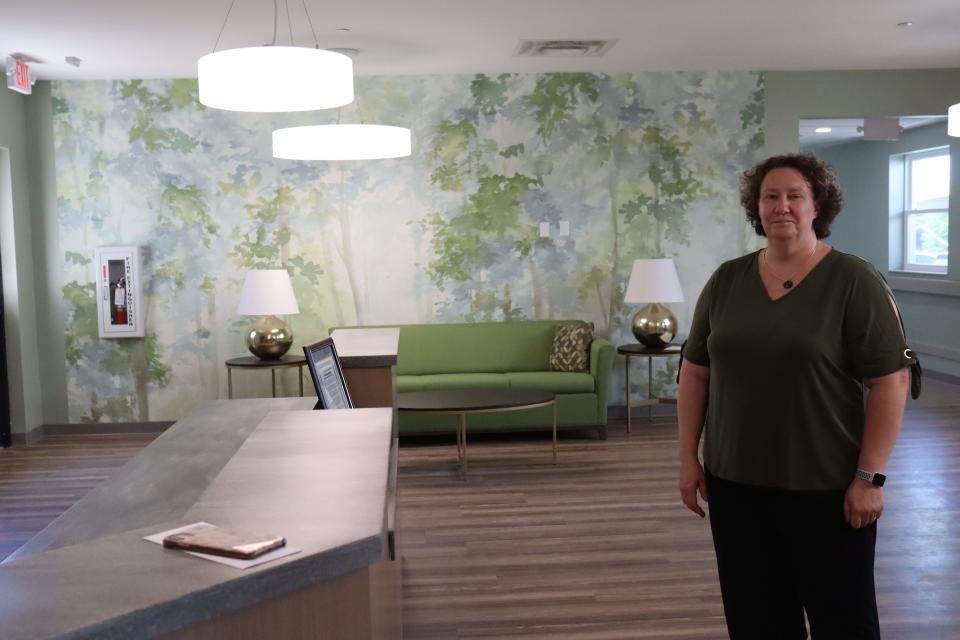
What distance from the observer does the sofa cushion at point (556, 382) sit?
7.13 metres

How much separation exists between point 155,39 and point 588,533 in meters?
3.99

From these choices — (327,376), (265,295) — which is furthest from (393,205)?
(327,376)

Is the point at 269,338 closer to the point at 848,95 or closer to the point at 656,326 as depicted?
the point at 656,326

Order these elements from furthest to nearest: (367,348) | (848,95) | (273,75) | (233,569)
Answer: (848,95)
(367,348)
(273,75)
(233,569)

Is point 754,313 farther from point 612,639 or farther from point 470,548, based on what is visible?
point 470,548

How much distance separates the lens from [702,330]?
2.49m

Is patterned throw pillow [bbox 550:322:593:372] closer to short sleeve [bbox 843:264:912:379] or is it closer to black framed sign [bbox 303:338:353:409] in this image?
black framed sign [bbox 303:338:353:409]

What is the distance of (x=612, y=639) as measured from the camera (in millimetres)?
3471

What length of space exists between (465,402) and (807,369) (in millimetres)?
4078

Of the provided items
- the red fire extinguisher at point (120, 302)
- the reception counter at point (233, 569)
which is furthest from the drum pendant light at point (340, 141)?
the red fire extinguisher at point (120, 302)

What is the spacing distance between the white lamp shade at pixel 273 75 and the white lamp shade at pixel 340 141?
145cm

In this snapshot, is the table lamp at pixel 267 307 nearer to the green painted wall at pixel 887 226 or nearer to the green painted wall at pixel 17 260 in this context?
the green painted wall at pixel 17 260

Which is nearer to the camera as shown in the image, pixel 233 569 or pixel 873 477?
pixel 233 569

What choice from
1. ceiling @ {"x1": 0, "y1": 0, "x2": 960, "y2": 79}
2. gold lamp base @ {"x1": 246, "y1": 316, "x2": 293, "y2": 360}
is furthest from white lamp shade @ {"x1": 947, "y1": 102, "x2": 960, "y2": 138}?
gold lamp base @ {"x1": 246, "y1": 316, "x2": 293, "y2": 360}
